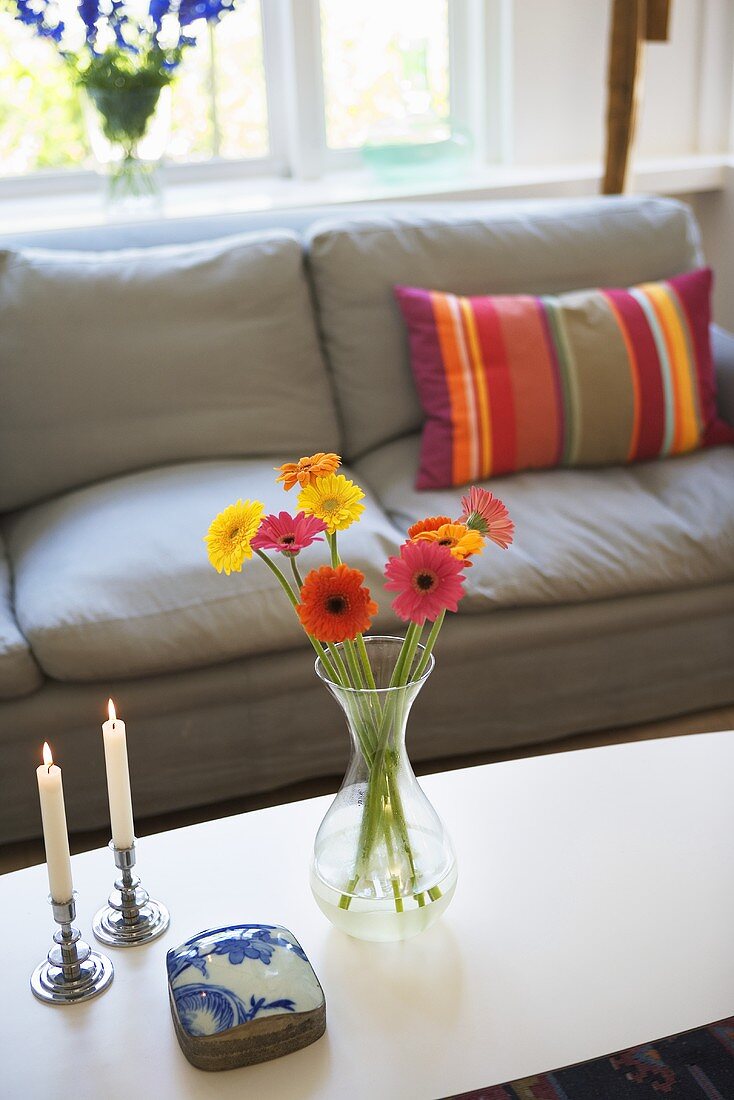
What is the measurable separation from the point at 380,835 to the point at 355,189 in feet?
7.27

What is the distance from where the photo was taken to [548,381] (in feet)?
6.84

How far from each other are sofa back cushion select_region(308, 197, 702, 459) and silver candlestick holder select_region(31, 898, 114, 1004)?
1.34m

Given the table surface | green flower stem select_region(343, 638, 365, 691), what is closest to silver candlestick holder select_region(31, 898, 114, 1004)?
the table surface

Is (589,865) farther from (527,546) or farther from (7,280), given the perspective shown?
(7,280)

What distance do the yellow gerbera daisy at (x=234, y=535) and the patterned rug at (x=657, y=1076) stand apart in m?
0.77

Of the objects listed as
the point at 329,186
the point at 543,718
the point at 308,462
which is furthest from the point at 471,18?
the point at 308,462

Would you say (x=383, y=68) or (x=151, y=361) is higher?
(x=383, y=68)

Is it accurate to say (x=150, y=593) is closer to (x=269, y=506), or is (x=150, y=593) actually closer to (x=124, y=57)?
(x=269, y=506)

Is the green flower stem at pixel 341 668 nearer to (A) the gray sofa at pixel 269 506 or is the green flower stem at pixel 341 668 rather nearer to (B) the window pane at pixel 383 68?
(A) the gray sofa at pixel 269 506

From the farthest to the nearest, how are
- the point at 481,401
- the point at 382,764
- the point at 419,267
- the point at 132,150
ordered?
the point at 132,150
the point at 419,267
the point at 481,401
the point at 382,764

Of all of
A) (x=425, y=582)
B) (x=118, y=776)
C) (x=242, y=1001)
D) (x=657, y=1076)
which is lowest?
(x=657, y=1076)

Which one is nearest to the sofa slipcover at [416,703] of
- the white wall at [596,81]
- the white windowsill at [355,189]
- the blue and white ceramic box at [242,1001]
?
the blue and white ceramic box at [242,1001]

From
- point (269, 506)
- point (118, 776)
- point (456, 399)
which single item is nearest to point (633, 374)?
point (456, 399)

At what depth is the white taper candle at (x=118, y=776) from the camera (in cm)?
101
